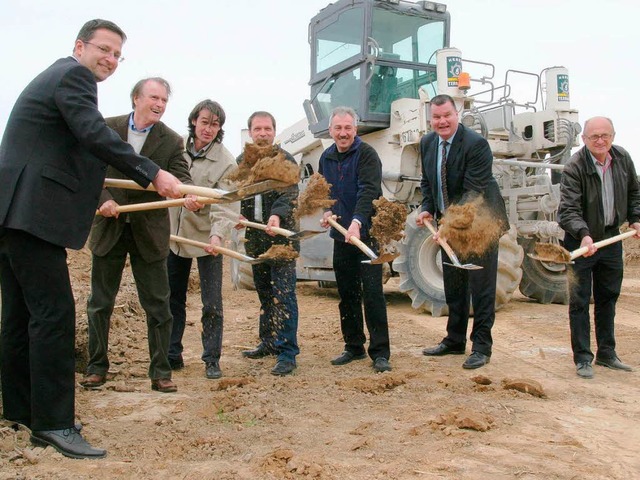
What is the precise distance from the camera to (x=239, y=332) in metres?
7.23

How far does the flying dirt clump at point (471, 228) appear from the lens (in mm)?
5297

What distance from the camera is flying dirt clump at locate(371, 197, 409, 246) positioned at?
5.10 metres

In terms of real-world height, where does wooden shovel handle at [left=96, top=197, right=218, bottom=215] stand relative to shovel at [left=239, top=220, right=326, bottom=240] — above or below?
above

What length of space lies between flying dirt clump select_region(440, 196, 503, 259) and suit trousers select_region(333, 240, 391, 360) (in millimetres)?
681

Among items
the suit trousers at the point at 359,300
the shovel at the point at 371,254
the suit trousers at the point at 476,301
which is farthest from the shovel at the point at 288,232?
the suit trousers at the point at 476,301

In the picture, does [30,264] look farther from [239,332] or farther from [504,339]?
[504,339]

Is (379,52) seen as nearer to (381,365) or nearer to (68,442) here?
(381,365)

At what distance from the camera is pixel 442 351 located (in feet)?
19.0

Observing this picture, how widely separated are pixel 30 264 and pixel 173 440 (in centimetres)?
109

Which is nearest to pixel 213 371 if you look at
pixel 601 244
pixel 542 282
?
pixel 601 244

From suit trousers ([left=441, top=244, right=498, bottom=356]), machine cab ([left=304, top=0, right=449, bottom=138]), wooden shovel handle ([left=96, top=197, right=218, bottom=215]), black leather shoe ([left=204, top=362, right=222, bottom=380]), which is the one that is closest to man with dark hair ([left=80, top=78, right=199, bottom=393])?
wooden shovel handle ([left=96, top=197, right=218, bottom=215])

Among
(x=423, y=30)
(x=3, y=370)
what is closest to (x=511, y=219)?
(x=423, y=30)

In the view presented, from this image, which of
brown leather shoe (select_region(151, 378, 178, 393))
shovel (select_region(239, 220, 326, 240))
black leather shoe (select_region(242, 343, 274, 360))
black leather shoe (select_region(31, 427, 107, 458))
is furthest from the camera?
black leather shoe (select_region(242, 343, 274, 360))

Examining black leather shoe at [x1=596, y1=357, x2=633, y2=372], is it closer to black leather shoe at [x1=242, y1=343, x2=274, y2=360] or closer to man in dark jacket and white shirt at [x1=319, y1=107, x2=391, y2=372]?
man in dark jacket and white shirt at [x1=319, y1=107, x2=391, y2=372]
